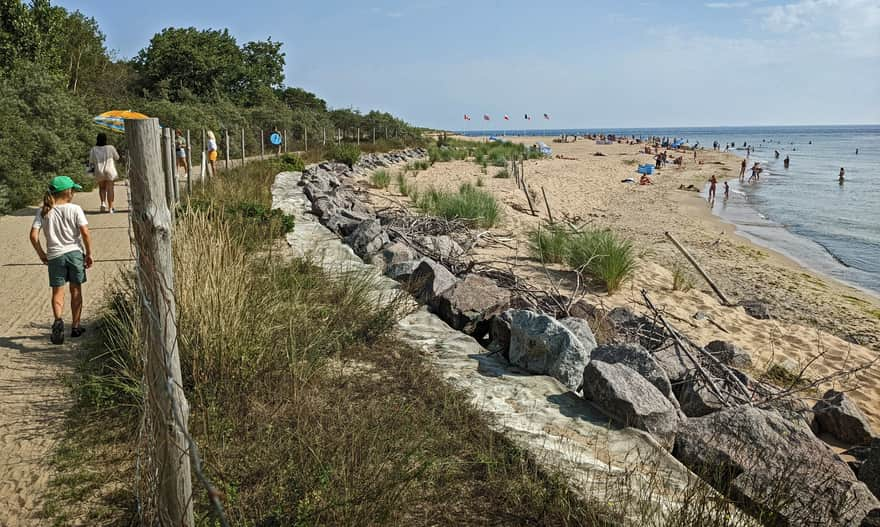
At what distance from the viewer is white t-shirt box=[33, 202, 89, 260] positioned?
5207 millimetres

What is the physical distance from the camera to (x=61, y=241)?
5250 millimetres

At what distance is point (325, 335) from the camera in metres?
4.74

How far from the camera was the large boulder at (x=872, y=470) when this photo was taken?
3807 mm

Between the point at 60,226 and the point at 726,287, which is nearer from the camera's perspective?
the point at 60,226

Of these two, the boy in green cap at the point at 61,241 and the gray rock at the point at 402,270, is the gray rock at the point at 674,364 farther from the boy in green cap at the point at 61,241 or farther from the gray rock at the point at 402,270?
the boy in green cap at the point at 61,241

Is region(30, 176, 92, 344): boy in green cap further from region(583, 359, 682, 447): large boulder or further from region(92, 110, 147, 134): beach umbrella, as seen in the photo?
region(92, 110, 147, 134): beach umbrella

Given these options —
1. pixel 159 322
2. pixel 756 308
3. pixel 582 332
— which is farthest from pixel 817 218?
pixel 159 322

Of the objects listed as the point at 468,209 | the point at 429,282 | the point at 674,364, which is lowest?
the point at 674,364

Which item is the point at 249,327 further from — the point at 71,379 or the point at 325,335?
the point at 71,379

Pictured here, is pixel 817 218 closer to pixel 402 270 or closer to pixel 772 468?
pixel 402 270

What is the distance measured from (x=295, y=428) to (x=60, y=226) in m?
3.26

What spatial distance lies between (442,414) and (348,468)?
932 millimetres

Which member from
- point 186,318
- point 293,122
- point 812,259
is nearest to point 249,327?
point 186,318

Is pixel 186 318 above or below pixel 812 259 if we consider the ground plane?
above
